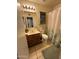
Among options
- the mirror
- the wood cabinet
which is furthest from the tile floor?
the mirror

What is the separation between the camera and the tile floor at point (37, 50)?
2.80ft

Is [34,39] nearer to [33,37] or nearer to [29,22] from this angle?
[33,37]

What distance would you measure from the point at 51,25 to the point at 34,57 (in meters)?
0.31

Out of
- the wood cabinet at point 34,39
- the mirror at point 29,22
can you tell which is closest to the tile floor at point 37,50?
the wood cabinet at point 34,39

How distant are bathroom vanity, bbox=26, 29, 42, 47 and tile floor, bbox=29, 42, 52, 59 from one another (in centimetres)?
4

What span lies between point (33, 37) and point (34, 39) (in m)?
0.02

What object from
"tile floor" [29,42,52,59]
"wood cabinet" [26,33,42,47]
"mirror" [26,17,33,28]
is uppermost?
"mirror" [26,17,33,28]

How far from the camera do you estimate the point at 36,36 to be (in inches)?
37.3

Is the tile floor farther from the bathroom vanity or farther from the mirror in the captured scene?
the mirror

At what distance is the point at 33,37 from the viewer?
0.96m

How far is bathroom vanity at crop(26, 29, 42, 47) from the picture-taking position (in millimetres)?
917
